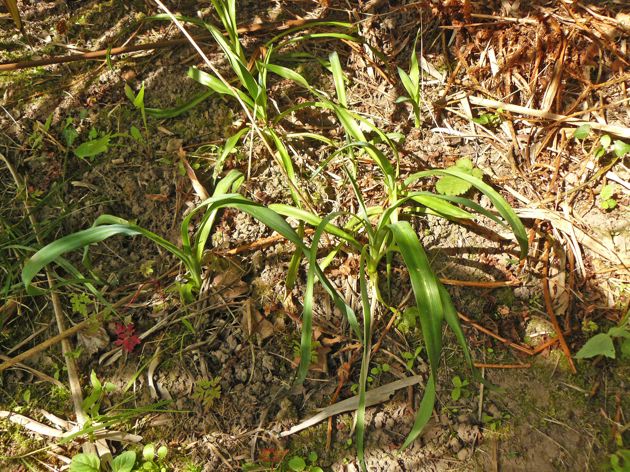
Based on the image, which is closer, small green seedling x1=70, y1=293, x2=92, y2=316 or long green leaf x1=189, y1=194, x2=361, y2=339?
long green leaf x1=189, y1=194, x2=361, y2=339

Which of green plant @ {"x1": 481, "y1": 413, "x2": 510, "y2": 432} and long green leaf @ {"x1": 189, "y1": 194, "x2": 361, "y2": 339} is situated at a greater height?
long green leaf @ {"x1": 189, "y1": 194, "x2": 361, "y2": 339}

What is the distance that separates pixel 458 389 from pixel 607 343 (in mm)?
412

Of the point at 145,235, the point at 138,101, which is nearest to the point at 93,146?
the point at 138,101

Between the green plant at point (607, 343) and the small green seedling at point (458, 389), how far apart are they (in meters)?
0.31

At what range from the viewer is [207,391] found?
144cm

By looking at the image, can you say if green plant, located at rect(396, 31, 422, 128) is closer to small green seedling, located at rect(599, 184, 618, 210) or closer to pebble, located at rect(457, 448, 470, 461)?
small green seedling, located at rect(599, 184, 618, 210)

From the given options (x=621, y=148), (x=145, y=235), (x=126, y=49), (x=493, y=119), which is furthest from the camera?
(x=126, y=49)

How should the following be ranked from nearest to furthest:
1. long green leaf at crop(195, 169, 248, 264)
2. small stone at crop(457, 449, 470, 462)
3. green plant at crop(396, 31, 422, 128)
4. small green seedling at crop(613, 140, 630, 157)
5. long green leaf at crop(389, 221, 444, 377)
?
1. long green leaf at crop(389, 221, 444, 377)
2. small stone at crop(457, 449, 470, 462)
3. long green leaf at crop(195, 169, 248, 264)
4. small green seedling at crop(613, 140, 630, 157)
5. green plant at crop(396, 31, 422, 128)

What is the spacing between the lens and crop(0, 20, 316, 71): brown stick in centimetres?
189

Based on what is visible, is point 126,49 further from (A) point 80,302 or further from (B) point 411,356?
(B) point 411,356

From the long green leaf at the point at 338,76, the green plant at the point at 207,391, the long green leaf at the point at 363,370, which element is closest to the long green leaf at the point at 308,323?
the long green leaf at the point at 363,370

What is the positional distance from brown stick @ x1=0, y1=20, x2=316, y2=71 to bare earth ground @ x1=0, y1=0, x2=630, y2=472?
0.12 ft

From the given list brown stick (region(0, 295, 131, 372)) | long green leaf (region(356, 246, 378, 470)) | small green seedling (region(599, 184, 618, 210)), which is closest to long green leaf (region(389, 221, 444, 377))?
long green leaf (region(356, 246, 378, 470))

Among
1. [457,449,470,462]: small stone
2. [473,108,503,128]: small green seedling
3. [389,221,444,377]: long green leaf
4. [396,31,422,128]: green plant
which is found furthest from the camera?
[473,108,503,128]: small green seedling
